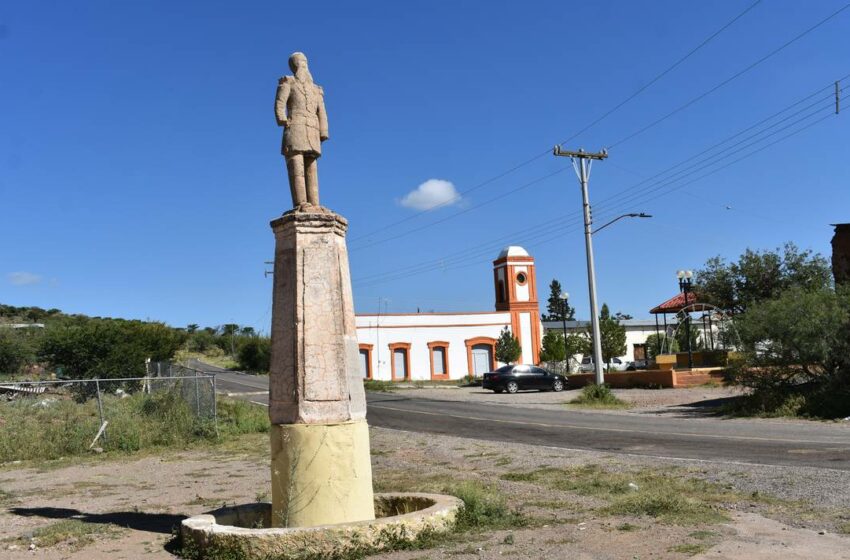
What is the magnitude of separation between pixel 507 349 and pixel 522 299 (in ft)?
15.5

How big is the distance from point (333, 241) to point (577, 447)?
896 cm

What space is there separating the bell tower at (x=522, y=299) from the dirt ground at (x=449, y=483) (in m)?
37.1

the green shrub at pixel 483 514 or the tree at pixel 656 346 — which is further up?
the tree at pixel 656 346

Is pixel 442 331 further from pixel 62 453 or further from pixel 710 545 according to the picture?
pixel 710 545

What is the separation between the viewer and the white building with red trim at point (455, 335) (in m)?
50.8

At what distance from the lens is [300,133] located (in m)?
7.86

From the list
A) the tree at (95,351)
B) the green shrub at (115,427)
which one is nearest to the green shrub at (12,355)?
the tree at (95,351)

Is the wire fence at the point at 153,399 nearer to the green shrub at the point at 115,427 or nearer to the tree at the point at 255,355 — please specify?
the green shrub at the point at 115,427

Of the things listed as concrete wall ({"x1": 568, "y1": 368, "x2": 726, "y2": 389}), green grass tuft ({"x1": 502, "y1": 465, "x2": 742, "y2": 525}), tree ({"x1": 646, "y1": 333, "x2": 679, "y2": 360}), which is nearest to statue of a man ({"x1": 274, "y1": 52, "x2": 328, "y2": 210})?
green grass tuft ({"x1": 502, "y1": 465, "x2": 742, "y2": 525})

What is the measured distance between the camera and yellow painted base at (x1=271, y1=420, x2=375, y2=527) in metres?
6.97

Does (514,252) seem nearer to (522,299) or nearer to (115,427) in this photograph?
(522,299)

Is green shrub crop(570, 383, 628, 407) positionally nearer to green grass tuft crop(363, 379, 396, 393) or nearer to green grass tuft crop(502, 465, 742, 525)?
green grass tuft crop(502, 465, 742, 525)

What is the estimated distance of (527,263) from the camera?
2109 inches

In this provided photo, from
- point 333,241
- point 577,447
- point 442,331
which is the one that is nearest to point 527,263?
point 442,331
